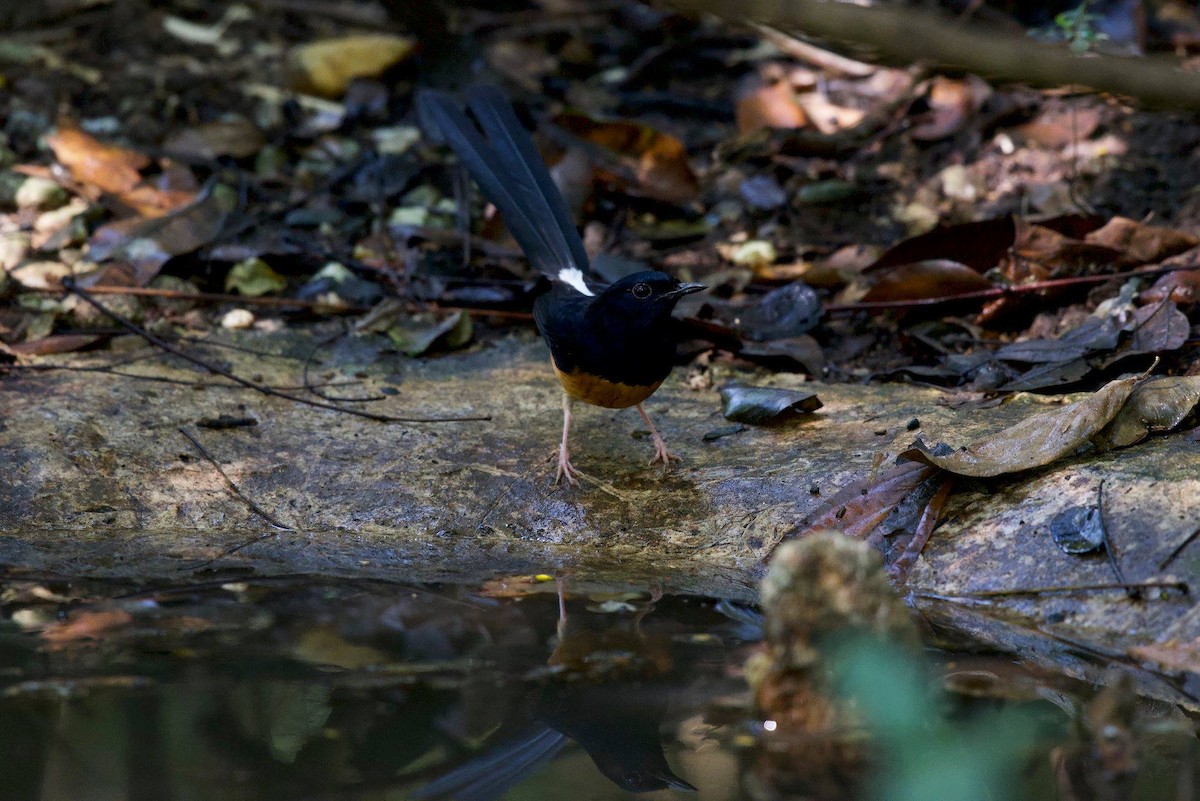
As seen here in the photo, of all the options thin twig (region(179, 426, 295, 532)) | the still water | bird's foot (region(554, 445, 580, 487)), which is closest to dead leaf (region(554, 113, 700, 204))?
bird's foot (region(554, 445, 580, 487))

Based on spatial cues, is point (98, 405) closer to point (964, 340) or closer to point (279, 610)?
point (279, 610)

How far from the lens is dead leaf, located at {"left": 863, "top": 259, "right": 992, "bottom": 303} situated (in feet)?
14.5

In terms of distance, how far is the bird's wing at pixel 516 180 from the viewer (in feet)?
14.6

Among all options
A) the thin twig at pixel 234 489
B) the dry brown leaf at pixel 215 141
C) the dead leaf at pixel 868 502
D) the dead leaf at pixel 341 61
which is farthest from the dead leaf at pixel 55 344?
the dead leaf at pixel 868 502

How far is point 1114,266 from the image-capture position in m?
4.47

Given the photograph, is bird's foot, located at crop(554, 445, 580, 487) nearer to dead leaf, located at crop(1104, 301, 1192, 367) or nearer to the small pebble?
dead leaf, located at crop(1104, 301, 1192, 367)

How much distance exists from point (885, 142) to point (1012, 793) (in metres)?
4.47

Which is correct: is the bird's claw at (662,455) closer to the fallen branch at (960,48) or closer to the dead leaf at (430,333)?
the dead leaf at (430,333)

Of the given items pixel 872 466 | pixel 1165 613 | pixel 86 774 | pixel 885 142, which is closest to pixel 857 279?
pixel 885 142

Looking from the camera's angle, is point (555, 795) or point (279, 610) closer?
point (555, 795)

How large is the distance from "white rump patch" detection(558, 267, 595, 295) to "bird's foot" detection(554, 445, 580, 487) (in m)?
0.88

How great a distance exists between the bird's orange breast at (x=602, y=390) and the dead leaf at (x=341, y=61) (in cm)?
341

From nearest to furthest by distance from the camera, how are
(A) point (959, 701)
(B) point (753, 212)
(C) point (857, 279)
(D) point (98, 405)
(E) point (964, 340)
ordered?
(A) point (959, 701), (D) point (98, 405), (E) point (964, 340), (C) point (857, 279), (B) point (753, 212)

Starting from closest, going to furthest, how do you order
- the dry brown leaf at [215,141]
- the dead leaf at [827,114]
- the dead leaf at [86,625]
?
the dead leaf at [86,625], the dry brown leaf at [215,141], the dead leaf at [827,114]
